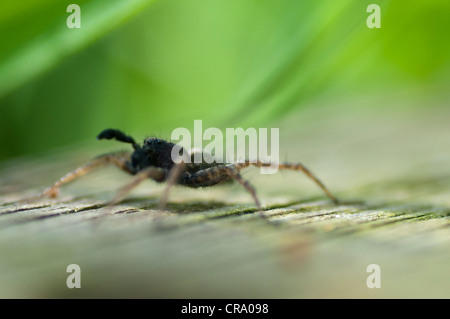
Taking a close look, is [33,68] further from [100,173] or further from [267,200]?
[267,200]

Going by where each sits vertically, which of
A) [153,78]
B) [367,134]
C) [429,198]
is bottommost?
[429,198]

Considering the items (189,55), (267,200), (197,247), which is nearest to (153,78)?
(189,55)

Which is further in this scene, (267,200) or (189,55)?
(189,55)

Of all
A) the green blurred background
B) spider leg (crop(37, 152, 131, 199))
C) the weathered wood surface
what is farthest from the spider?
the green blurred background

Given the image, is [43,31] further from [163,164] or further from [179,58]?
[179,58]

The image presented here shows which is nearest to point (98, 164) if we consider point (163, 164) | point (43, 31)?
point (163, 164)

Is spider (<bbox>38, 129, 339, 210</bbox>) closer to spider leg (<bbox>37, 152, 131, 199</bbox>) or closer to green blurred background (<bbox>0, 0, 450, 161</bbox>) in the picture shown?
spider leg (<bbox>37, 152, 131, 199</bbox>)
